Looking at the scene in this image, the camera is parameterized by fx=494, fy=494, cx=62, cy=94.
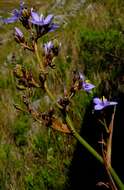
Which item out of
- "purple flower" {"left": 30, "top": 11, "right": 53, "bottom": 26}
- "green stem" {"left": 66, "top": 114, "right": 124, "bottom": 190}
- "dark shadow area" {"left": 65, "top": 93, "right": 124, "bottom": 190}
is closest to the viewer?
"green stem" {"left": 66, "top": 114, "right": 124, "bottom": 190}

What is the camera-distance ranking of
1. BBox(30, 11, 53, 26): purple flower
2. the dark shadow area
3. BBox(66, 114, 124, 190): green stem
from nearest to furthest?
BBox(66, 114, 124, 190): green stem, BBox(30, 11, 53, 26): purple flower, the dark shadow area

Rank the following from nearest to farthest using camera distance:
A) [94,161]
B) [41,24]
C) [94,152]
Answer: [94,152], [41,24], [94,161]

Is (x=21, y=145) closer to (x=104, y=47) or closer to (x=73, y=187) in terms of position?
(x=73, y=187)

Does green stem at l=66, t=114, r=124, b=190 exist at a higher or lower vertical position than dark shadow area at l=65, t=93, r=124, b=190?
higher

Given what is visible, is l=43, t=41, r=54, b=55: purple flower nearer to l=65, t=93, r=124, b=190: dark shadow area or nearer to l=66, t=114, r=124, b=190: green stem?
l=66, t=114, r=124, b=190: green stem

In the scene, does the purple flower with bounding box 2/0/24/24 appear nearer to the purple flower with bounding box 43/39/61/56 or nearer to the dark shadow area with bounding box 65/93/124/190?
the purple flower with bounding box 43/39/61/56

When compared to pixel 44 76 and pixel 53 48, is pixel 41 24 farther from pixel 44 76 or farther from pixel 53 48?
pixel 44 76

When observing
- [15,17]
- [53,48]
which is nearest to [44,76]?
[53,48]

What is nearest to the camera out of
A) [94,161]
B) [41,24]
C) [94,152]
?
[94,152]

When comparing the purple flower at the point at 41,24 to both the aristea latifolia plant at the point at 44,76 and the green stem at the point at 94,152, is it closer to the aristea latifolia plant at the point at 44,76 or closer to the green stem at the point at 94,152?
the aristea latifolia plant at the point at 44,76

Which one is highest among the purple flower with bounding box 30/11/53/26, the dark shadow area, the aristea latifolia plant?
the purple flower with bounding box 30/11/53/26

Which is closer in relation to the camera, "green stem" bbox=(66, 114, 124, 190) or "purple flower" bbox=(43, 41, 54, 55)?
"green stem" bbox=(66, 114, 124, 190)

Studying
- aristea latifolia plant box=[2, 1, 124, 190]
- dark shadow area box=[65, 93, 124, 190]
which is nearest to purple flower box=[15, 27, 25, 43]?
aristea latifolia plant box=[2, 1, 124, 190]
